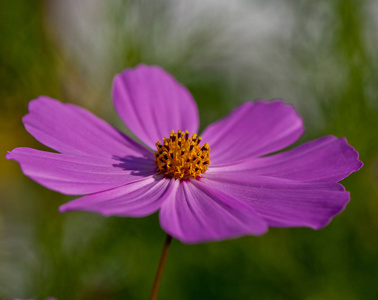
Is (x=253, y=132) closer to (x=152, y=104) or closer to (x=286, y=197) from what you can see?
(x=152, y=104)

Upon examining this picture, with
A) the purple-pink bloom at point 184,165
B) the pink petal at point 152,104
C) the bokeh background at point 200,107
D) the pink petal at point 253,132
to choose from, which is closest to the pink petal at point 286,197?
the purple-pink bloom at point 184,165

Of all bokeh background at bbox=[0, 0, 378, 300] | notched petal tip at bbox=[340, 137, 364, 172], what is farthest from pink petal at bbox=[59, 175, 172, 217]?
bokeh background at bbox=[0, 0, 378, 300]

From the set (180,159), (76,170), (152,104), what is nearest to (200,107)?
(152,104)

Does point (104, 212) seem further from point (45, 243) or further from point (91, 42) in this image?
point (91, 42)

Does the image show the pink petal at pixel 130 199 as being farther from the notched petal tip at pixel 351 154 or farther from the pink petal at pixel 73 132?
the notched petal tip at pixel 351 154

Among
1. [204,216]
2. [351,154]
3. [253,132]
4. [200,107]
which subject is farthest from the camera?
[200,107]

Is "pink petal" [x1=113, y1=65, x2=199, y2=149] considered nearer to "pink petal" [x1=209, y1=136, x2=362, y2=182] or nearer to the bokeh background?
"pink petal" [x1=209, y1=136, x2=362, y2=182]
